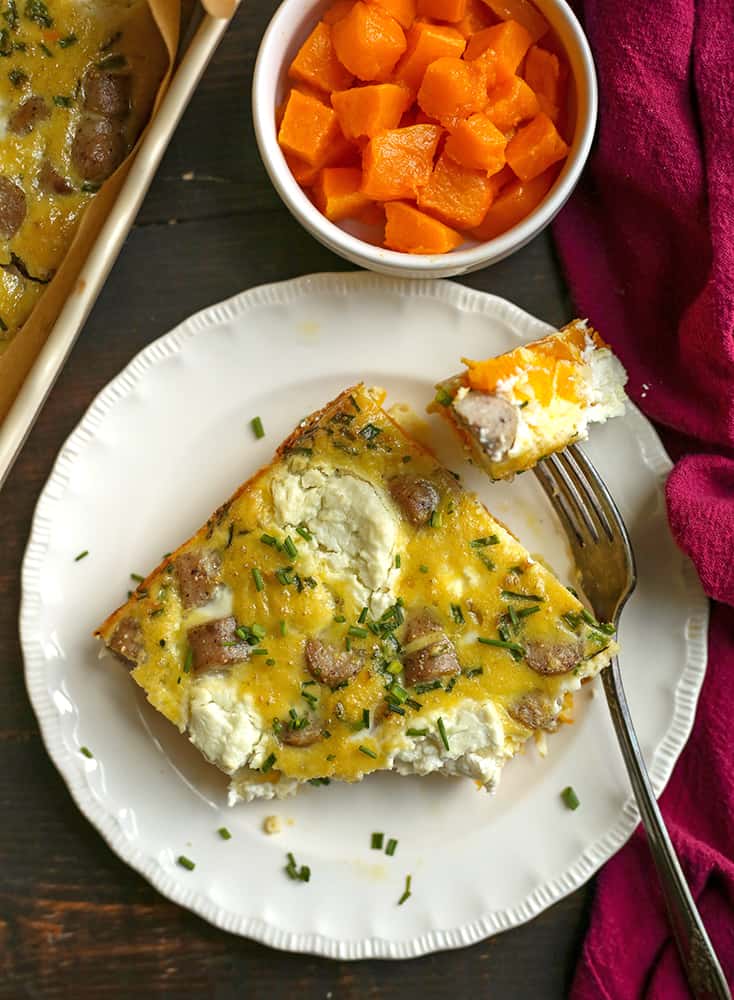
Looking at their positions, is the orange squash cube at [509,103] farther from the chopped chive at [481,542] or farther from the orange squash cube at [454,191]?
the chopped chive at [481,542]

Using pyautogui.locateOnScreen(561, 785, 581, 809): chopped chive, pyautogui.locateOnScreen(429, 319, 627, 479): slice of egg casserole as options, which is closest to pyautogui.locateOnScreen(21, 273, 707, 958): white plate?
pyautogui.locateOnScreen(561, 785, 581, 809): chopped chive

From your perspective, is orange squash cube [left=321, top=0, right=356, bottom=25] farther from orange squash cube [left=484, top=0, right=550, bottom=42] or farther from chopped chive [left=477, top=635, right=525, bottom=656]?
chopped chive [left=477, top=635, right=525, bottom=656]

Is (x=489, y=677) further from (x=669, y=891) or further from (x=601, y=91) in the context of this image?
(x=601, y=91)

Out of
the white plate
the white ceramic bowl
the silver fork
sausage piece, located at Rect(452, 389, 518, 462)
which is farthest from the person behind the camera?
the white plate

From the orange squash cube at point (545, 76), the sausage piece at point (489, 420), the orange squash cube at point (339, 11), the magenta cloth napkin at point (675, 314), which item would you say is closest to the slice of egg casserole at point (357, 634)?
the sausage piece at point (489, 420)

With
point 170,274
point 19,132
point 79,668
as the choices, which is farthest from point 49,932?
point 19,132

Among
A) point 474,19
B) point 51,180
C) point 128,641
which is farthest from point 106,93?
point 128,641
